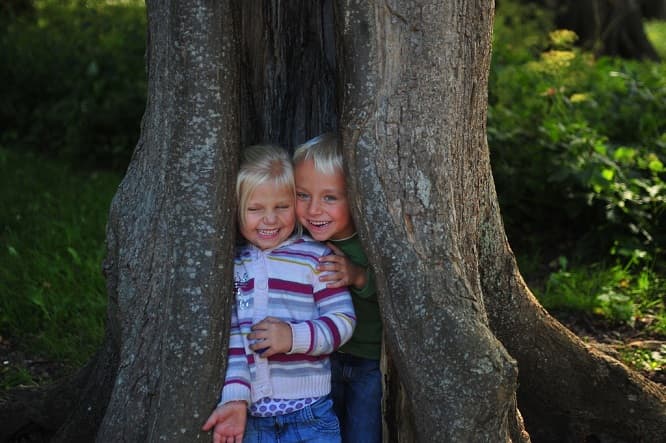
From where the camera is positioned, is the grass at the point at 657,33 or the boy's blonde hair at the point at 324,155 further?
the grass at the point at 657,33

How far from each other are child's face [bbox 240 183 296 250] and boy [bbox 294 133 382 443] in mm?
87

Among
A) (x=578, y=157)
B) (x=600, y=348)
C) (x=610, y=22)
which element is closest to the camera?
(x=600, y=348)

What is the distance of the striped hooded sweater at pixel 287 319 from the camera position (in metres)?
3.04

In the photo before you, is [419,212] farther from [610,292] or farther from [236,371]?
[610,292]

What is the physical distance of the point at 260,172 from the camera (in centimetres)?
317

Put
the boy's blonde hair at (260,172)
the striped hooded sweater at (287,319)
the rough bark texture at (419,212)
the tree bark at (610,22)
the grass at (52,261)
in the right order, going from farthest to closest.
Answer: the tree bark at (610,22) → the grass at (52,261) → the boy's blonde hair at (260,172) → the striped hooded sweater at (287,319) → the rough bark texture at (419,212)

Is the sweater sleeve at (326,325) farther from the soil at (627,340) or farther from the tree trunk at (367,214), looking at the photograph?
the soil at (627,340)

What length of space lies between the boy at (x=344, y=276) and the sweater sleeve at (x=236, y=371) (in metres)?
0.36

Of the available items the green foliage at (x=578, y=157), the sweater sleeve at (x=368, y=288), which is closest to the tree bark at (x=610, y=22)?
the green foliage at (x=578, y=157)

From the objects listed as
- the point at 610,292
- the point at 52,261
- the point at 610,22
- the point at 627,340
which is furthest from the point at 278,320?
the point at 610,22

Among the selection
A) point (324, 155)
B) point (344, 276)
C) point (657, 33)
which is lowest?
point (344, 276)

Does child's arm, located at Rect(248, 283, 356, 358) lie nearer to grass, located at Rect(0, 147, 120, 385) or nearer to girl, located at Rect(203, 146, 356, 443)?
girl, located at Rect(203, 146, 356, 443)

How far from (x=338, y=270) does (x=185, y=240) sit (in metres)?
0.58

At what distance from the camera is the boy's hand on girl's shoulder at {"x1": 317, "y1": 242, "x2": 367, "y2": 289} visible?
3178 mm
